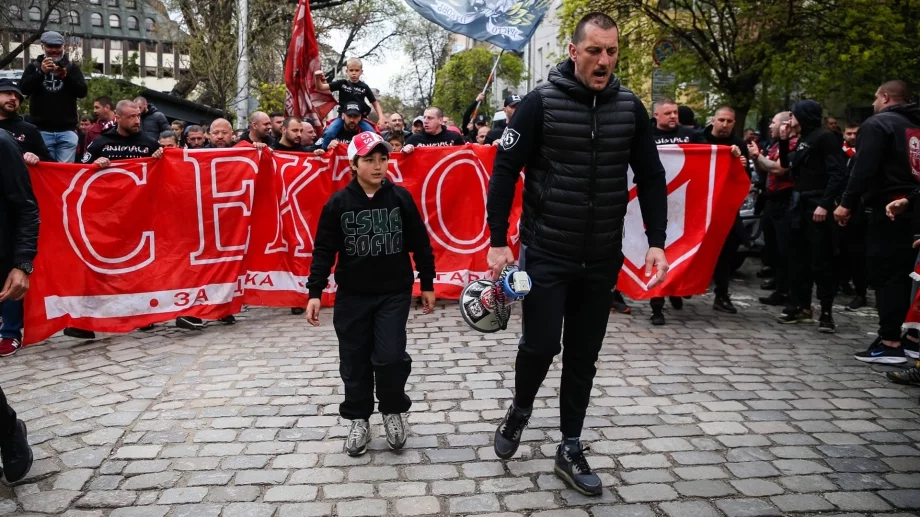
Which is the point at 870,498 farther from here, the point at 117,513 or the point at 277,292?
the point at 277,292

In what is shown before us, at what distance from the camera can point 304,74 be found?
12023mm

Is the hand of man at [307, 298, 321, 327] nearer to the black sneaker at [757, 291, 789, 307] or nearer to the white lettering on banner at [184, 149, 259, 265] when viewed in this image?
the white lettering on banner at [184, 149, 259, 265]

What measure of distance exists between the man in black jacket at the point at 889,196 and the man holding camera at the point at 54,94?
803 cm

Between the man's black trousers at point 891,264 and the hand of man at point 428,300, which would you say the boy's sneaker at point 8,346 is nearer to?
the hand of man at point 428,300

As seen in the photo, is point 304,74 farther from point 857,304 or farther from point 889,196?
point 889,196

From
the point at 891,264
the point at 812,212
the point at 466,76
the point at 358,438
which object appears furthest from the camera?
the point at 466,76

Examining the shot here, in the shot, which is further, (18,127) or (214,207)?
(214,207)

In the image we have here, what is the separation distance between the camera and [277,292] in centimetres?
838

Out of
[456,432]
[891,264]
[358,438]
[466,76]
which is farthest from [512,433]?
[466,76]

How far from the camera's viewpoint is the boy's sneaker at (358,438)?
435cm

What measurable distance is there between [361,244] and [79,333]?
410cm

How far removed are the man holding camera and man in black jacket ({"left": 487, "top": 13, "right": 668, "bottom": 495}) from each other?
6.89m

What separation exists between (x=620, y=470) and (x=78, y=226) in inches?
214

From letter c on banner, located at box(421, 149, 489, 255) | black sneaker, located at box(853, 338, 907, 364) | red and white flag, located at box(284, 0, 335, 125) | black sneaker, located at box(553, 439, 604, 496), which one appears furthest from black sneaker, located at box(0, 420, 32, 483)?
red and white flag, located at box(284, 0, 335, 125)
